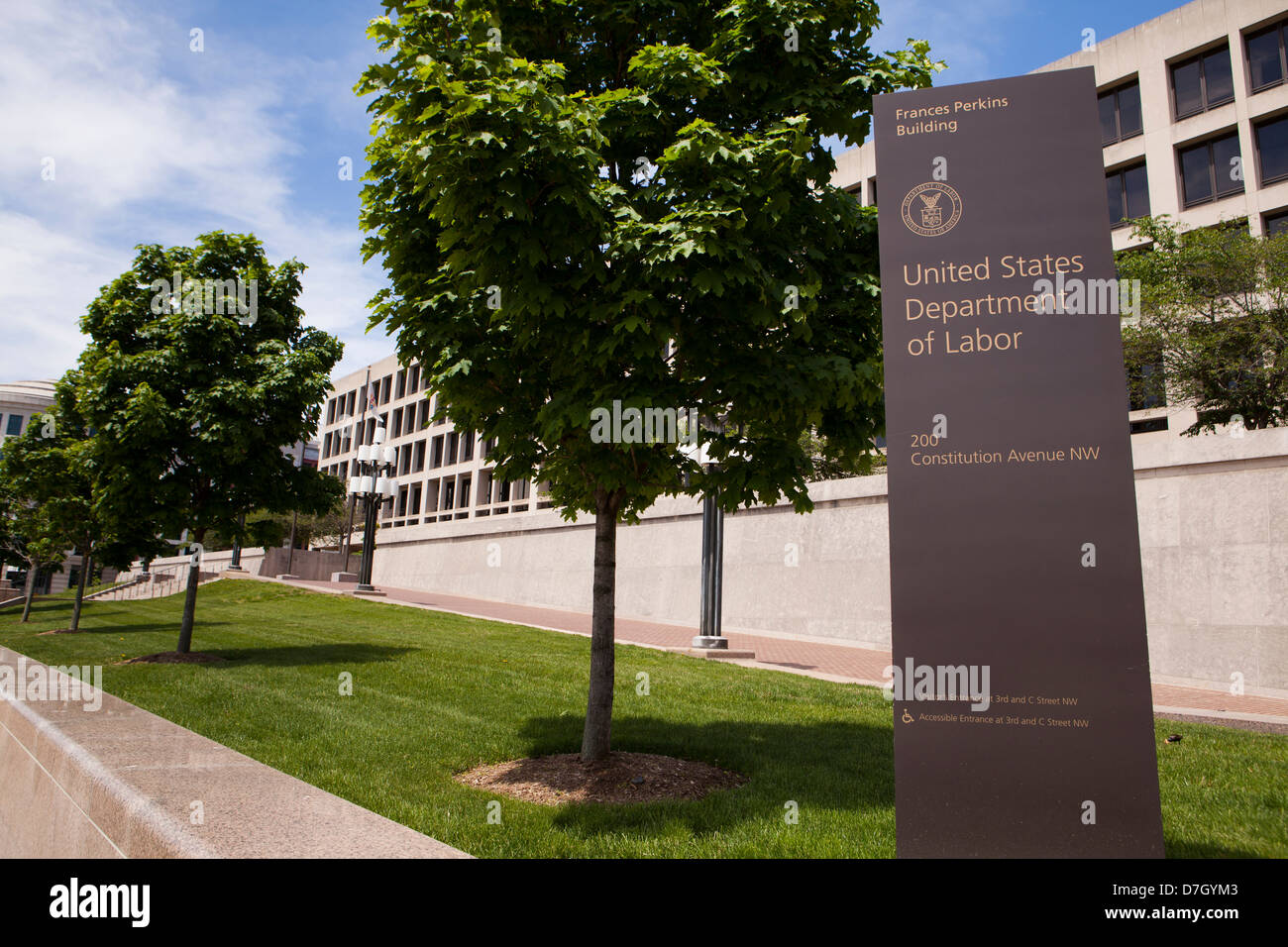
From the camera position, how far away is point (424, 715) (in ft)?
30.9

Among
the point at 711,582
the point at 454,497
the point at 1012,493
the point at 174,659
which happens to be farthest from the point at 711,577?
the point at 454,497

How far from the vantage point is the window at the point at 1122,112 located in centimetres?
3216

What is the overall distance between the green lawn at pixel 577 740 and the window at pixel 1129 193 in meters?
29.0

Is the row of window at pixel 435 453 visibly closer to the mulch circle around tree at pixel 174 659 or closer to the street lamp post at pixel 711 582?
the street lamp post at pixel 711 582

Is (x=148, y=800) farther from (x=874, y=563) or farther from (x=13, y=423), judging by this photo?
(x=13, y=423)

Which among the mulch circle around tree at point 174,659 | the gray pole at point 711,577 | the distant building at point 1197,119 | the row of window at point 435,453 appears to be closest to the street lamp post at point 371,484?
the mulch circle around tree at point 174,659

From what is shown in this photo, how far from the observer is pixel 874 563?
2072 centimetres

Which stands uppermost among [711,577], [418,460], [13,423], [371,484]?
→ [13,423]

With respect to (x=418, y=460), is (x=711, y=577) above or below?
below

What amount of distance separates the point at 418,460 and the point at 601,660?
63.1m

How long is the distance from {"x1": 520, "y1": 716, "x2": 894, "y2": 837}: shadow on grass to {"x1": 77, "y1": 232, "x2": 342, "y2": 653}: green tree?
28.0ft

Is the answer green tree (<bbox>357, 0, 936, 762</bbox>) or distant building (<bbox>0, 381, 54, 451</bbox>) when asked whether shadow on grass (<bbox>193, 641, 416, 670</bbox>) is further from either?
distant building (<bbox>0, 381, 54, 451</bbox>)
